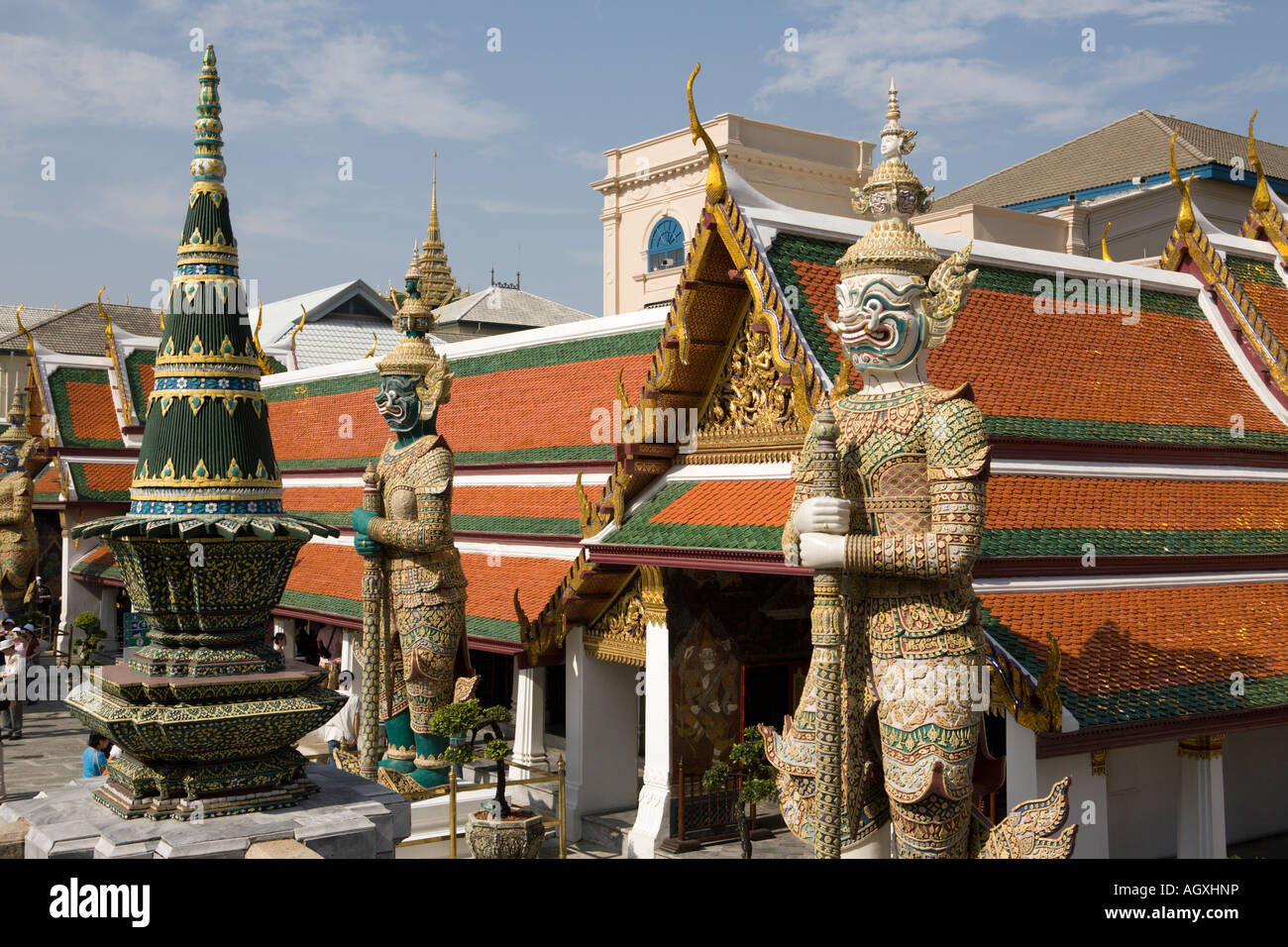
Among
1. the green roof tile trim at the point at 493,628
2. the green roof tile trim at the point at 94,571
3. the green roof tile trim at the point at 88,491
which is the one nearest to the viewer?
the green roof tile trim at the point at 493,628

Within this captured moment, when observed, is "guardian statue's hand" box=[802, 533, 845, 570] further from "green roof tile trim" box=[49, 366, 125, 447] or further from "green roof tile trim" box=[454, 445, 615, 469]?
"green roof tile trim" box=[49, 366, 125, 447]

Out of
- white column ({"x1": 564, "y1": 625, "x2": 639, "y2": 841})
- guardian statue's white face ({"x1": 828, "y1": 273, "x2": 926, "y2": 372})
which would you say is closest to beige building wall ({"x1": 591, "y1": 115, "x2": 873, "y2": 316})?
white column ({"x1": 564, "y1": 625, "x2": 639, "y2": 841})

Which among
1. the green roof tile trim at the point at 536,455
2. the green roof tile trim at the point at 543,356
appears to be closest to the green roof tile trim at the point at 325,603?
the green roof tile trim at the point at 536,455

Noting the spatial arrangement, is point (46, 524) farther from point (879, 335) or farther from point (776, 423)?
point (879, 335)

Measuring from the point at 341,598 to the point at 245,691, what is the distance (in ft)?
41.5

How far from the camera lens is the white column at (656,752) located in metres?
12.1

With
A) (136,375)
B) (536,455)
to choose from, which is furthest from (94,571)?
(536,455)

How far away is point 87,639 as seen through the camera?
1023 inches

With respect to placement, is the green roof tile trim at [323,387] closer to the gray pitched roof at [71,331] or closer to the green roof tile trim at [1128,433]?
the green roof tile trim at [1128,433]

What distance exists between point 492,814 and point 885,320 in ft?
23.4

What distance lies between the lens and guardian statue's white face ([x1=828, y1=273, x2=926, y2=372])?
23.6 feet

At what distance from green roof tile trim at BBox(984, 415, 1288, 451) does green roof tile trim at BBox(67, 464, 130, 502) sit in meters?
22.8

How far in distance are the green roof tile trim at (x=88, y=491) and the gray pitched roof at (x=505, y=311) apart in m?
21.9
